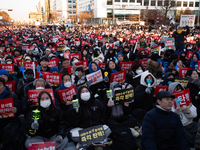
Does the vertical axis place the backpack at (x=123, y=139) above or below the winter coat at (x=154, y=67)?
below

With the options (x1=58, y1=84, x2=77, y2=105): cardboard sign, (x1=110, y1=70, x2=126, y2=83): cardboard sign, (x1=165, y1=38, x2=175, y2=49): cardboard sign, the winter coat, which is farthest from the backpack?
(x1=165, y1=38, x2=175, y2=49): cardboard sign

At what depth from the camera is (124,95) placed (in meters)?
3.88

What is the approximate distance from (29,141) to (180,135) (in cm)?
247

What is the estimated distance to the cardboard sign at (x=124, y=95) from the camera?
12.5ft

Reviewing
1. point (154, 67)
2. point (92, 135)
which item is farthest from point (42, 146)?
point (154, 67)

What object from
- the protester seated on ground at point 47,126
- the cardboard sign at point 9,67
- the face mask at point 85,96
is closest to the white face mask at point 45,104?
the protester seated on ground at point 47,126

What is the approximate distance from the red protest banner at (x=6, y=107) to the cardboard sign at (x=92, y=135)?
1.48 m

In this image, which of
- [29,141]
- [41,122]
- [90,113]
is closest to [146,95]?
[90,113]

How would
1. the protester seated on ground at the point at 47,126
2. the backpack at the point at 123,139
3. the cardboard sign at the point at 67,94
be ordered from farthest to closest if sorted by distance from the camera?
1. the cardboard sign at the point at 67,94
2. the backpack at the point at 123,139
3. the protester seated on ground at the point at 47,126

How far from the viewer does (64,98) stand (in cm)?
440

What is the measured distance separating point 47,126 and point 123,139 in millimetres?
1382

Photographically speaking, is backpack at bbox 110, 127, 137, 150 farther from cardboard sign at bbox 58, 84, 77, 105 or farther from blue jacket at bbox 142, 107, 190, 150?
cardboard sign at bbox 58, 84, 77, 105

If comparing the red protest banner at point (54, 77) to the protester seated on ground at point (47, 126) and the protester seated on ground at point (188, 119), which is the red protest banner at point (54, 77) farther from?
the protester seated on ground at point (188, 119)

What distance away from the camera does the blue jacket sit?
277 cm
